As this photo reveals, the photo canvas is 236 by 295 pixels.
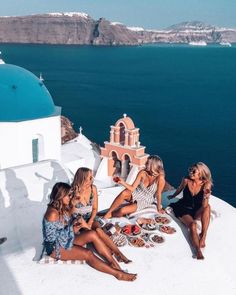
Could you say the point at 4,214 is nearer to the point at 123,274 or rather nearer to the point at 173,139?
the point at 123,274

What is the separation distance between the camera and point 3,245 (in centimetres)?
785

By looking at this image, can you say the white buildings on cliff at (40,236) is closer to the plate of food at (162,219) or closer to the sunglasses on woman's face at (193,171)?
the plate of food at (162,219)

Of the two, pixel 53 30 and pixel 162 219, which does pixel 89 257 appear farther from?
pixel 53 30

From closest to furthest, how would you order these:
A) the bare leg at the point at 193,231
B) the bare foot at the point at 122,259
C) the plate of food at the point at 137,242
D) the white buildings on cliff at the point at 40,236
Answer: the white buildings on cliff at the point at 40,236 → the bare foot at the point at 122,259 → the bare leg at the point at 193,231 → the plate of food at the point at 137,242

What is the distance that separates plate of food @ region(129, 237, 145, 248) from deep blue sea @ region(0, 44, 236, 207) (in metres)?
21.9

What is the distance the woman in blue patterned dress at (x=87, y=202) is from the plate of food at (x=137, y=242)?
1.85ft

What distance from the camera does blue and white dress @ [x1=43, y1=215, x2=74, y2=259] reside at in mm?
6453

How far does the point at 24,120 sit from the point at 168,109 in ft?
143

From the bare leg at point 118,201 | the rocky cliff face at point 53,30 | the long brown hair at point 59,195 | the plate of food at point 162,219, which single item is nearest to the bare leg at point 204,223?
the plate of food at point 162,219

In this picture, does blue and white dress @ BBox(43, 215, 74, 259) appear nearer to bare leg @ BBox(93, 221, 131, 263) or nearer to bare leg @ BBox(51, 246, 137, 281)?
bare leg @ BBox(51, 246, 137, 281)

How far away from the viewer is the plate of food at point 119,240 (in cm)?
764

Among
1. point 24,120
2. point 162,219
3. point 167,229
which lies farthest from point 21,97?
point 167,229

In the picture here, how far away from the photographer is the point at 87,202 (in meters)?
7.28

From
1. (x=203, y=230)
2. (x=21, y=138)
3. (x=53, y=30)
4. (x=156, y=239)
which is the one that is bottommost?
(x=53, y=30)
